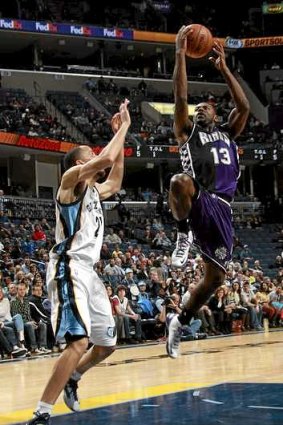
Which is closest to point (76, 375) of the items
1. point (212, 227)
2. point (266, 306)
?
point (212, 227)

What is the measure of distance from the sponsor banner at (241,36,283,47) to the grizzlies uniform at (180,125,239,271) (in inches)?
A: 1107

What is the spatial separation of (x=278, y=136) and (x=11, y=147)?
40.1 feet

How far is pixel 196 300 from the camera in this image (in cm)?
572

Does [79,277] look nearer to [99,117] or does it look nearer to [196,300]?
[196,300]

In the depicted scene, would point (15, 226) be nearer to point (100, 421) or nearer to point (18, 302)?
point (18, 302)

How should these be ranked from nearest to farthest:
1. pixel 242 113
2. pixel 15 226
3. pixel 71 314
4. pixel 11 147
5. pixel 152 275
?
pixel 71 314, pixel 242 113, pixel 152 275, pixel 15 226, pixel 11 147

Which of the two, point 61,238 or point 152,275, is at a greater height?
point 61,238

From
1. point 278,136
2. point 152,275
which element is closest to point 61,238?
point 152,275

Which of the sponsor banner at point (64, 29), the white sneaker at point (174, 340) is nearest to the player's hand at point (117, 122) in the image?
the white sneaker at point (174, 340)

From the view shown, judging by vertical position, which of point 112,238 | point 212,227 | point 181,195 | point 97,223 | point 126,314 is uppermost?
point 181,195

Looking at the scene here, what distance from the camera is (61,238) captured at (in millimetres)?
4961

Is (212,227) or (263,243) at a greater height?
(212,227)

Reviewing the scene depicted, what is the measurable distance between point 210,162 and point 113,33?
993 inches

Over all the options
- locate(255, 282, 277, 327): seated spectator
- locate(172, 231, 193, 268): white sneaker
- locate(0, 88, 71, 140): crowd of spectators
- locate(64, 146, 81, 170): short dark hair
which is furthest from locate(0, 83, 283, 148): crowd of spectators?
locate(64, 146, 81, 170): short dark hair
